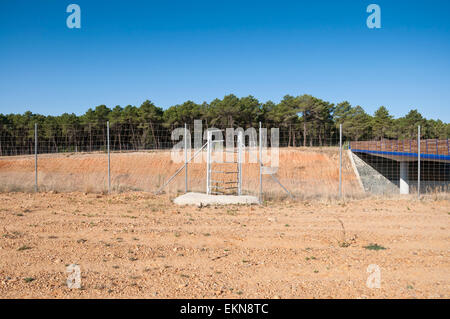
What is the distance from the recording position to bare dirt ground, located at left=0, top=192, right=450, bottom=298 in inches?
161

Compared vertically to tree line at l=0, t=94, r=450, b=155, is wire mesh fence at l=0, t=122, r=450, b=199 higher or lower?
lower

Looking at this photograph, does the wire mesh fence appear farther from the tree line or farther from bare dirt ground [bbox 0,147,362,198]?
the tree line

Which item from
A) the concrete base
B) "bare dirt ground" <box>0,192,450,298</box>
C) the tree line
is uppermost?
the tree line

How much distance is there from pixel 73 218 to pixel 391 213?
8812 mm

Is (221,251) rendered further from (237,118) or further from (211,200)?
(237,118)

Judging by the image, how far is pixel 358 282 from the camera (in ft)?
14.0

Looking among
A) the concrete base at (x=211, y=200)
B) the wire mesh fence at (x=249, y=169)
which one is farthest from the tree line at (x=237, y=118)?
the concrete base at (x=211, y=200)

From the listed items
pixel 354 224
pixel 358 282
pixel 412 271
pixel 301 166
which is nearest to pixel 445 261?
pixel 412 271

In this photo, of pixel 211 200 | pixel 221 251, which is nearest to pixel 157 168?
pixel 211 200

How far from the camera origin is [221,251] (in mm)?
5777

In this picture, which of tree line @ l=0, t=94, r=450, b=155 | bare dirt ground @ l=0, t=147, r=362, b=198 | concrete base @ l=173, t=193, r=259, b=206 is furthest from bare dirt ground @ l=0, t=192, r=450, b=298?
tree line @ l=0, t=94, r=450, b=155

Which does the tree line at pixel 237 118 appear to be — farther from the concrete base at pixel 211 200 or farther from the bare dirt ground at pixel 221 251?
the bare dirt ground at pixel 221 251

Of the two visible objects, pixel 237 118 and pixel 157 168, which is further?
Answer: pixel 237 118
